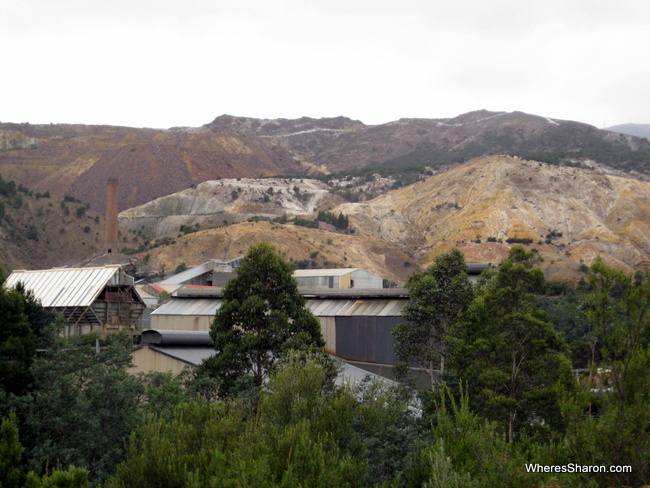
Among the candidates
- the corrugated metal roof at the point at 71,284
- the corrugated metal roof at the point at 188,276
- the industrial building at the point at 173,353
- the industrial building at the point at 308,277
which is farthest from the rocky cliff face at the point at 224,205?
the industrial building at the point at 173,353

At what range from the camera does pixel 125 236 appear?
112m

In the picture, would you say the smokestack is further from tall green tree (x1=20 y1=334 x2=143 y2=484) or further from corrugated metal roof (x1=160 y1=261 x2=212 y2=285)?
tall green tree (x1=20 y1=334 x2=143 y2=484)

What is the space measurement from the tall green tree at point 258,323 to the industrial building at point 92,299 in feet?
34.8

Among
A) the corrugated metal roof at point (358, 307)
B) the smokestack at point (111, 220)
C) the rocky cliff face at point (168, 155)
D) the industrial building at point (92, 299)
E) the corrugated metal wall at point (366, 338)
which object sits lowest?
the corrugated metal wall at point (366, 338)

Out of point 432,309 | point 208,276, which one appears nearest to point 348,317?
point 432,309

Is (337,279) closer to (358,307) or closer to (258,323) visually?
(358,307)

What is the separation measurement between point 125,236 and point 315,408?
333ft

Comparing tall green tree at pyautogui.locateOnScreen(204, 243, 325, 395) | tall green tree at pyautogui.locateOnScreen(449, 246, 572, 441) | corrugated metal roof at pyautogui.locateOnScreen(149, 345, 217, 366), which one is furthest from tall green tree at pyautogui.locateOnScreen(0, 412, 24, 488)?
corrugated metal roof at pyautogui.locateOnScreen(149, 345, 217, 366)

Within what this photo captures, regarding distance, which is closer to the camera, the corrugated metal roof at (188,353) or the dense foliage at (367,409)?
the dense foliage at (367,409)

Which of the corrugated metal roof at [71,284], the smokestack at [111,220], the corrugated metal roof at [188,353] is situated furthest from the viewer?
the smokestack at [111,220]

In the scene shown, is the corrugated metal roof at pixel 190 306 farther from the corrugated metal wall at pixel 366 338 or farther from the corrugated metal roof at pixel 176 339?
the corrugated metal wall at pixel 366 338

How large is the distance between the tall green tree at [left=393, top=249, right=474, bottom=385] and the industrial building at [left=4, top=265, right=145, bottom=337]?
1362 centimetres

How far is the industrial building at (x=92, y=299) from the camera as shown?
3172 centimetres

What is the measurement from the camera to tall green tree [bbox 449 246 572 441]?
18.6 meters
